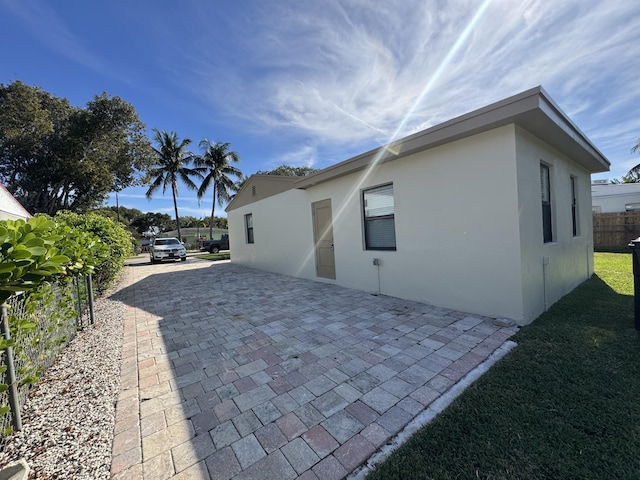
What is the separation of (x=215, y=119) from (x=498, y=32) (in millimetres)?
8990

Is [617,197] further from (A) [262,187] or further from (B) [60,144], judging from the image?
(B) [60,144]

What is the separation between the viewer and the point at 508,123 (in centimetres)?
362

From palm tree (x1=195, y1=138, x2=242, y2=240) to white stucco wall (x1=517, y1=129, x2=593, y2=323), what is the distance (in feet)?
74.7

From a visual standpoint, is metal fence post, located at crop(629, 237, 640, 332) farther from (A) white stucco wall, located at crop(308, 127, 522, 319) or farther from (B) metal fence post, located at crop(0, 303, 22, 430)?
(B) metal fence post, located at crop(0, 303, 22, 430)

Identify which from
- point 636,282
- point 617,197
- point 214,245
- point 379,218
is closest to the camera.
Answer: point 636,282

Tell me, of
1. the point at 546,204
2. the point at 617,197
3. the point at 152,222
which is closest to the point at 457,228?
the point at 546,204

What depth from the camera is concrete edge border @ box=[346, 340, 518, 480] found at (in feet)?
5.35

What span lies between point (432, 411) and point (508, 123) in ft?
12.4

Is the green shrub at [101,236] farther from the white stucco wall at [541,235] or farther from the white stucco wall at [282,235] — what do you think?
the white stucco wall at [541,235]

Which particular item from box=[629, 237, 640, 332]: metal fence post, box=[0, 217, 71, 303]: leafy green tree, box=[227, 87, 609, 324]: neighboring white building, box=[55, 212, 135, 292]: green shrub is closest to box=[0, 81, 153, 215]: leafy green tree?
box=[55, 212, 135, 292]: green shrub

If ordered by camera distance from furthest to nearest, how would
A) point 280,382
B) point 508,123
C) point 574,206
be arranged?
point 574,206, point 508,123, point 280,382

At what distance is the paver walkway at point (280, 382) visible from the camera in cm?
172

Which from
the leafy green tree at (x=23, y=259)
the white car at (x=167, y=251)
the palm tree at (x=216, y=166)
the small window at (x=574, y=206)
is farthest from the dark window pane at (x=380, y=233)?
the palm tree at (x=216, y=166)

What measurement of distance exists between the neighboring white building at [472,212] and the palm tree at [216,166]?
18.9 m
